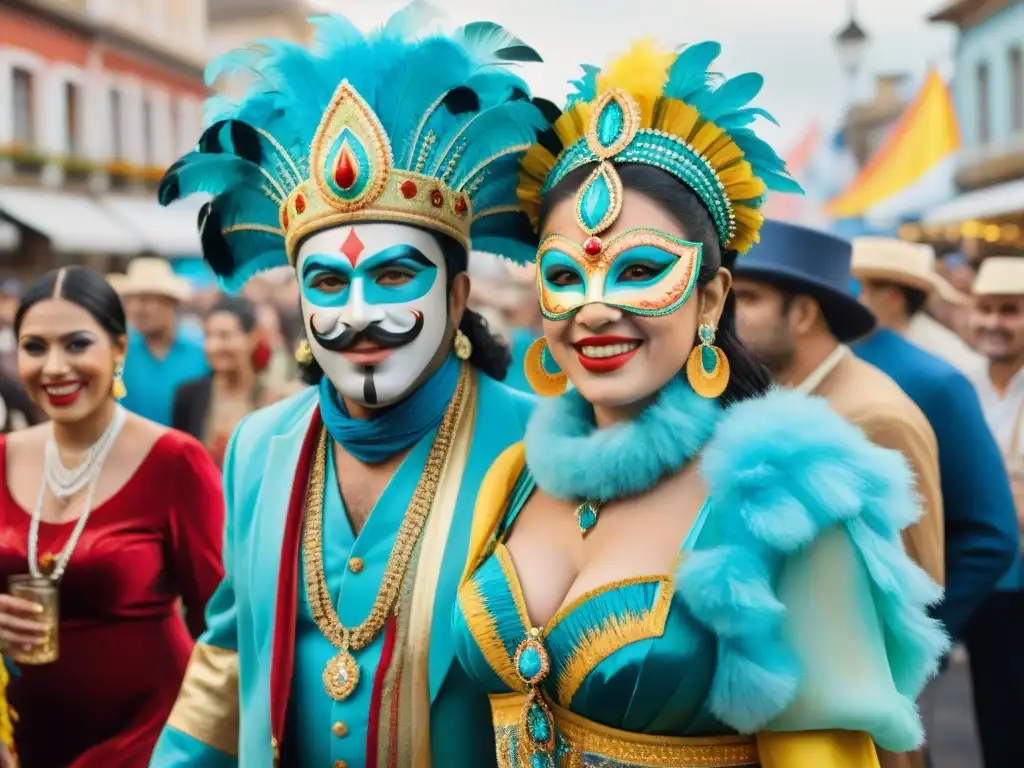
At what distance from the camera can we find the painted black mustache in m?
2.50

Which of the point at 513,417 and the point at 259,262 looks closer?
the point at 513,417

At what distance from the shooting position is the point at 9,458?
3.35 meters

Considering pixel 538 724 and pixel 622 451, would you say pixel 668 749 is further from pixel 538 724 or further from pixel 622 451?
pixel 622 451

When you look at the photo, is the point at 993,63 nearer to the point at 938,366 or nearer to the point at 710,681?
the point at 938,366

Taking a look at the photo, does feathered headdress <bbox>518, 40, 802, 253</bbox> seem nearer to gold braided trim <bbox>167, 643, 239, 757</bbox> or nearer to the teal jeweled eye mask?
the teal jeweled eye mask

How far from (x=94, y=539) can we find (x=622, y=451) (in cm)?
181

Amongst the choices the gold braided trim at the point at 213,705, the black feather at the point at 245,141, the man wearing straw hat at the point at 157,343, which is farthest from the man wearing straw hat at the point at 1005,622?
the man wearing straw hat at the point at 157,343

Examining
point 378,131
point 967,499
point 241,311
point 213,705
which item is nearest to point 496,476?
point 378,131

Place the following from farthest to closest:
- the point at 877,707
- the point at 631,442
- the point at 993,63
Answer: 1. the point at 993,63
2. the point at 631,442
3. the point at 877,707

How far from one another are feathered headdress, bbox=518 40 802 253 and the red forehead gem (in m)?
0.56

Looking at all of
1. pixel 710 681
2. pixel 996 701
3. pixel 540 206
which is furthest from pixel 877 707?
pixel 996 701

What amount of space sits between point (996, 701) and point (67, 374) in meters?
3.46

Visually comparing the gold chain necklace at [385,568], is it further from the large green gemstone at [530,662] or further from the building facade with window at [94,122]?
the building facade with window at [94,122]

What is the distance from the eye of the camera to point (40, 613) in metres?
3.00
